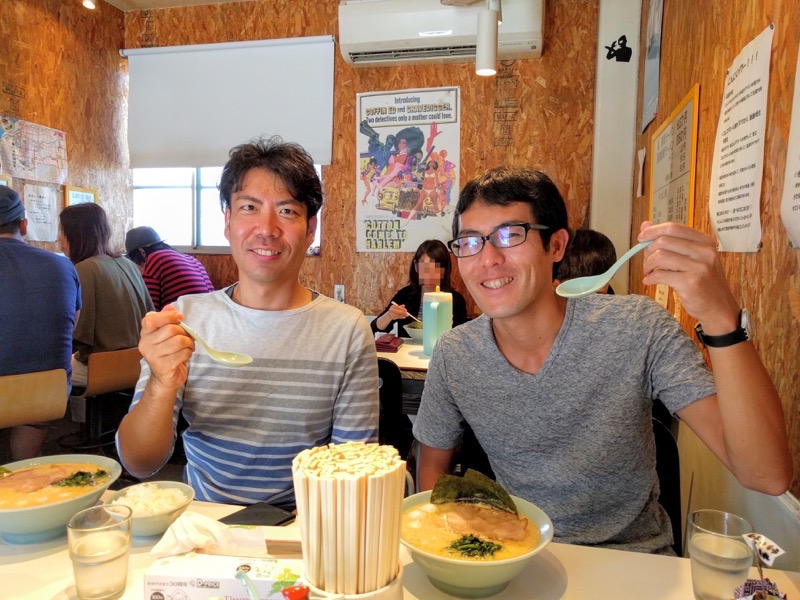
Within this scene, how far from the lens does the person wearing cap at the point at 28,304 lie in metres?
2.44

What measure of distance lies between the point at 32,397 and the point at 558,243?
6.94ft

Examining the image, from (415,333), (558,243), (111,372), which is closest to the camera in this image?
(558,243)

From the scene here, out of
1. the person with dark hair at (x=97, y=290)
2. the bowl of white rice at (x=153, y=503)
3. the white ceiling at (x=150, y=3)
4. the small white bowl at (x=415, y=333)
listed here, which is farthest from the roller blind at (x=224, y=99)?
the bowl of white rice at (x=153, y=503)

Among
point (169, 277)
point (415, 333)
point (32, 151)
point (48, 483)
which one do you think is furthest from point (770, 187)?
point (32, 151)

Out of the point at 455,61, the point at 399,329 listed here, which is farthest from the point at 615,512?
the point at 455,61

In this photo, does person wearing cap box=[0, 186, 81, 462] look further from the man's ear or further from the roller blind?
the man's ear

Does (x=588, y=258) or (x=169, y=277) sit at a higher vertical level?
(x=588, y=258)

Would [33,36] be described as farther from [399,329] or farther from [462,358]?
[462,358]

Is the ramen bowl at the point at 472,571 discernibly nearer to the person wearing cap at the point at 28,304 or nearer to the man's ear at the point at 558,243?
the man's ear at the point at 558,243

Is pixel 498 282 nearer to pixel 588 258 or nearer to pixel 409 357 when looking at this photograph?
pixel 588 258

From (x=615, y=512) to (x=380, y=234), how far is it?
3252 mm

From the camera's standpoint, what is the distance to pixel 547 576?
2.74 feet

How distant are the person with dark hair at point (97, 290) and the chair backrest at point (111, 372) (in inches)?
9.3

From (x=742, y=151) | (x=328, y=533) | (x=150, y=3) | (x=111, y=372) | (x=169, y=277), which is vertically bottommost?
(x=111, y=372)
